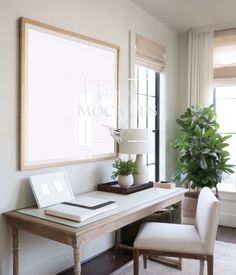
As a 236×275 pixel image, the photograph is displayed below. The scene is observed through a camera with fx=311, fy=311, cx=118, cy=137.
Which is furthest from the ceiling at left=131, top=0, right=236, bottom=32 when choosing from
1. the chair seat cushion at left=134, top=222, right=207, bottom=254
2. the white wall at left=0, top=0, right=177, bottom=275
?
the chair seat cushion at left=134, top=222, right=207, bottom=254

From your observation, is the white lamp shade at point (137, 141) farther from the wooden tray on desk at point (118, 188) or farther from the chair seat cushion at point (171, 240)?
the chair seat cushion at point (171, 240)

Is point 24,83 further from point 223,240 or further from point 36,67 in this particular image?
point 223,240

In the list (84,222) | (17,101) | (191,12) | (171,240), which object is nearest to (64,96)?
(17,101)

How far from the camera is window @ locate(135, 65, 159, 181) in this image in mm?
3725

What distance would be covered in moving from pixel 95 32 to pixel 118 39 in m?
0.38

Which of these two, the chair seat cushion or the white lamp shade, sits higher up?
the white lamp shade

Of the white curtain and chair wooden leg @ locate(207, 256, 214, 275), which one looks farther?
the white curtain

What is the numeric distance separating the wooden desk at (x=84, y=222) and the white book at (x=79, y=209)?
0.11ft

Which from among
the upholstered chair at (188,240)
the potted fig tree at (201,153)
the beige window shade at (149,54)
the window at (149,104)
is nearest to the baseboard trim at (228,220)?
the potted fig tree at (201,153)

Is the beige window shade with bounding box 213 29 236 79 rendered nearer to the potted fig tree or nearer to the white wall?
the potted fig tree

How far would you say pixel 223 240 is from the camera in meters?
3.53

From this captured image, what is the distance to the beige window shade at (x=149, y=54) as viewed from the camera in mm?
3566

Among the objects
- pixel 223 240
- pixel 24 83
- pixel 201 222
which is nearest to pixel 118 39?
pixel 24 83

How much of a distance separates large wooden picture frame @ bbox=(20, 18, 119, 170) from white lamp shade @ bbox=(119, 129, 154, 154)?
8.9 inches
